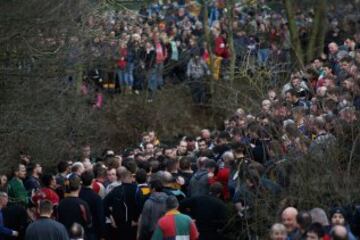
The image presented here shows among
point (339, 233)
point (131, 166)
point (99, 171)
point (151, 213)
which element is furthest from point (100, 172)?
point (339, 233)

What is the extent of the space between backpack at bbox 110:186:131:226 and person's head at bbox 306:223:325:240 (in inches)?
236

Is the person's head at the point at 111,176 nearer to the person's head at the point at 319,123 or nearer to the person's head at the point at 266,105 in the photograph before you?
the person's head at the point at 266,105

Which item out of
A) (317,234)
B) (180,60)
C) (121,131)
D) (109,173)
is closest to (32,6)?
(109,173)

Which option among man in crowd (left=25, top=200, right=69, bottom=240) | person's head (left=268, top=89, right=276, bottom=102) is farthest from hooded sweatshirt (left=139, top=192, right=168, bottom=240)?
person's head (left=268, top=89, right=276, bottom=102)

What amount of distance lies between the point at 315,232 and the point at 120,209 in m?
6.27

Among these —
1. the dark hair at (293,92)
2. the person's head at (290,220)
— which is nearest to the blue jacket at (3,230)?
the person's head at (290,220)

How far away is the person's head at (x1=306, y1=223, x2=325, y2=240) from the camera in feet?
49.8

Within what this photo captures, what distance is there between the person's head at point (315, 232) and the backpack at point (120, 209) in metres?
5.99

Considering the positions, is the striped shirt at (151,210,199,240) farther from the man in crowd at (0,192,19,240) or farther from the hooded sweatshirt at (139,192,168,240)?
the man in crowd at (0,192,19,240)

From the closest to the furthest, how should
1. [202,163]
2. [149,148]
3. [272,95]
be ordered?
[202,163] < [272,95] < [149,148]

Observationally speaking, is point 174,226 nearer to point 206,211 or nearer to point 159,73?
point 206,211

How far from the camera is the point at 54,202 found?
21.0 metres

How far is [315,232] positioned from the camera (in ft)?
49.9

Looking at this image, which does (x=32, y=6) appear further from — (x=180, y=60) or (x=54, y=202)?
(x=180, y=60)
